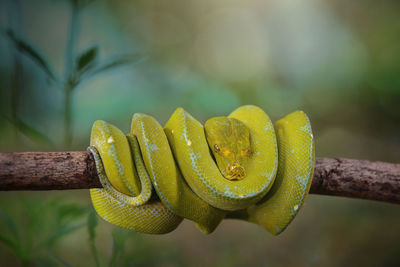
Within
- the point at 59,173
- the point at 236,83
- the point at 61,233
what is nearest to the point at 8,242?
the point at 61,233

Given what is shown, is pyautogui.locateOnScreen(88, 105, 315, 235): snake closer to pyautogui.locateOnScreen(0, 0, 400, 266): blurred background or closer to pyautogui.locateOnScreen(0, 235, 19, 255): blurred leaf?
pyautogui.locateOnScreen(0, 235, 19, 255): blurred leaf

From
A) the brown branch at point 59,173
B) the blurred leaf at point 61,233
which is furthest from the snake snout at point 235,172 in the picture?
the blurred leaf at point 61,233

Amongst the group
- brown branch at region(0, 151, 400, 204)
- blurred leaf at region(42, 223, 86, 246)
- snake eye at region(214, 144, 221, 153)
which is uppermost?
snake eye at region(214, 144, 221, 153)

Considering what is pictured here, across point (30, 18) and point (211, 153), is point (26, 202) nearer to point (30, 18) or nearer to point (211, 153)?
point (211, 153)

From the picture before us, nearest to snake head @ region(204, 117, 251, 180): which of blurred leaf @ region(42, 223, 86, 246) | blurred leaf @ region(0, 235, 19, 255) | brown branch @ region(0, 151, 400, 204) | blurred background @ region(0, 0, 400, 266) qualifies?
brown branch @ region(0, 151, 400, 204)

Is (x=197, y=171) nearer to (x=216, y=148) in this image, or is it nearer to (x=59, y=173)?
(x=216, y=148)

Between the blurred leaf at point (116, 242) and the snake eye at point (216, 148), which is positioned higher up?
the snake eye at point (216, 148)

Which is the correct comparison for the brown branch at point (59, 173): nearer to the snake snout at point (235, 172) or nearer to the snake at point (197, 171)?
the snake at point (197, 171)

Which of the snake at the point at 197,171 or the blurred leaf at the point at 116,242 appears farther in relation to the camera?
the blurred leaf at the point at 116,242
